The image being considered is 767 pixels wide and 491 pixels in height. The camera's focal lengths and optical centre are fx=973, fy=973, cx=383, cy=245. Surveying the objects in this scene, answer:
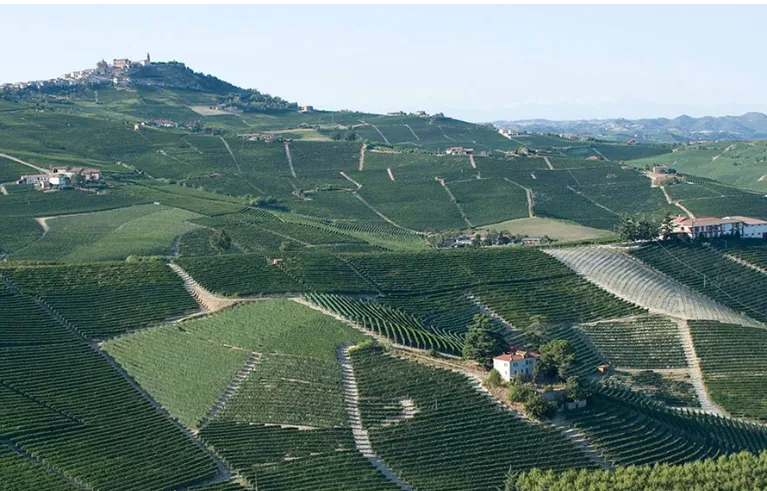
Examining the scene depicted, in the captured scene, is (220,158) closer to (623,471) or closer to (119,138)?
(119,138)

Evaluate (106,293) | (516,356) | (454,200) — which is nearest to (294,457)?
(516,356)

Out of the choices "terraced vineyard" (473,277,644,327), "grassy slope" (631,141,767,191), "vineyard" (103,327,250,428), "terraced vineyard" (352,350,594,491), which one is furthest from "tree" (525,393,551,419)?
"grassy slope" (631,141,767,191)

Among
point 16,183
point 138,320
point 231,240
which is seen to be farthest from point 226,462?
Result: point 16,183

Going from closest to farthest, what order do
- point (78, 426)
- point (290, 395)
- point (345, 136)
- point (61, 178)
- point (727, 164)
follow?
1. point (78, 426)
2. point (290, 395)
3. point (61, 178)
4. point (345, 136)
5. point (727, 164)

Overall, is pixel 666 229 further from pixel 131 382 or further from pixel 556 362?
pixel 131 382

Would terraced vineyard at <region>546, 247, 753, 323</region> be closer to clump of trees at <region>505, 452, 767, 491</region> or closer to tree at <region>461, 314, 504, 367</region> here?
tree at <region>461, 314, 504, 367</region>

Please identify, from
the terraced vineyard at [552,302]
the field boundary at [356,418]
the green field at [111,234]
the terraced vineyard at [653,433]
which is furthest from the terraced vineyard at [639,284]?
the green field at [111,234]
